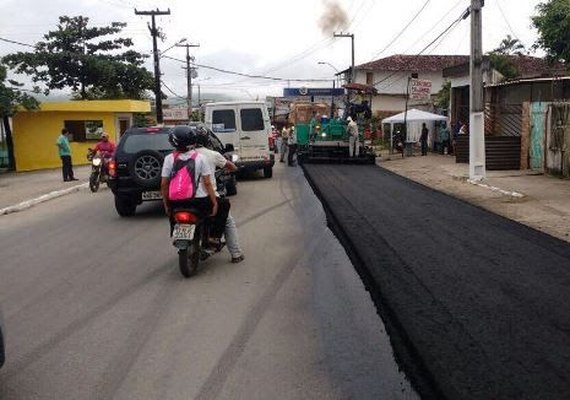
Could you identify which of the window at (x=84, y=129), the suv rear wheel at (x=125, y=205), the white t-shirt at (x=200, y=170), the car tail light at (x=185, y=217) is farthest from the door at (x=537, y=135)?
the window at (x=84, y=129)

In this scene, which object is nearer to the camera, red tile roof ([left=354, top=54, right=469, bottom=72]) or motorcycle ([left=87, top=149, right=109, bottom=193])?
motorcycle ([left=87, top=149, right=109, bottom=193])

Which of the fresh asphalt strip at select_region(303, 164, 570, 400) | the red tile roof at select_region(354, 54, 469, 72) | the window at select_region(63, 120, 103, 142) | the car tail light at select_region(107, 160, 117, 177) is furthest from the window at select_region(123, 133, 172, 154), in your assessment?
the red tile roof at select_region(354, 54, 469, 72)

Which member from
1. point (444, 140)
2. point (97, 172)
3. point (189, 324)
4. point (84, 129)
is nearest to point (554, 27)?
point (444, 140)

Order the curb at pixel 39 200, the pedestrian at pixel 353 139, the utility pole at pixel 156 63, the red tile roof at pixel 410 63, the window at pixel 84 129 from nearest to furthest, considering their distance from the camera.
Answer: the curb at pixel 39 200 < the pedestrian at pixel 353 139 < the window at pixel 84 129 < the utility pole at pixel 156 63 < the red tile roof at pixel 410 63

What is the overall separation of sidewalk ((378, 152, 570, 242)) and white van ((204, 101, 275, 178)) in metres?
4.69

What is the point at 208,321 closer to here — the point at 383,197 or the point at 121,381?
the point at 121,381

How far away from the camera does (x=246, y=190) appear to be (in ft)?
52.5

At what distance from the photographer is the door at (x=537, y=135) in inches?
732

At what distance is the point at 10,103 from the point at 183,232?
74.3ft

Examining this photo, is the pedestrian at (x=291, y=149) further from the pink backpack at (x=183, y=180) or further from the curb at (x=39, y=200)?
the pink backpack at (x=183, y=180)

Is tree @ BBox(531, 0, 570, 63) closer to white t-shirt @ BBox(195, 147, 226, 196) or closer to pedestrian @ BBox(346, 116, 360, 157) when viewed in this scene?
pedestrian @ BBox(346, 116, 360, 157)

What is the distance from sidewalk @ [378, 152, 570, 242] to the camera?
10.3 metres

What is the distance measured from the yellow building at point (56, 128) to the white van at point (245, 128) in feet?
49.2

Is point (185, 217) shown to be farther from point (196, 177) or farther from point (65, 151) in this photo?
point (65, 151)
